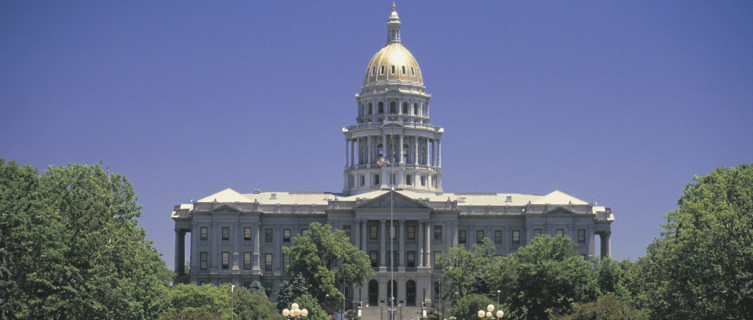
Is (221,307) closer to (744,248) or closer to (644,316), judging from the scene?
(644,316)

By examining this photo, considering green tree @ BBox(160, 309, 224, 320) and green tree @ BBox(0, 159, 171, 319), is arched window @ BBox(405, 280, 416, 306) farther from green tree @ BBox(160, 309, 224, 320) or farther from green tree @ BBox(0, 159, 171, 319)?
green tree @ BBox(0, 159, 171, 319)

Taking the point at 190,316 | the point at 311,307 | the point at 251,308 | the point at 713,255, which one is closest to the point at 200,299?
the point at 251,308

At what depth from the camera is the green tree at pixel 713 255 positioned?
9625cm

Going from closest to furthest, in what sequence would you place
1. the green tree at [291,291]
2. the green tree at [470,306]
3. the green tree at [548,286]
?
1. the green tree at [548,286]
2. the green tree at [470,306]
3. the green tree at [291,291]

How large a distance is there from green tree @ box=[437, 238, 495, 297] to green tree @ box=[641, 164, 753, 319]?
6686cm

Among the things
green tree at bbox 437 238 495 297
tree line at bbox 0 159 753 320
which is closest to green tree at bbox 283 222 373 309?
green tree at bbox 437 238 495 297

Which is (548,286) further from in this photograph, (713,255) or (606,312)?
(713,255)

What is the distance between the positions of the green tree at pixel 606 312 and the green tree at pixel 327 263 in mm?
54444

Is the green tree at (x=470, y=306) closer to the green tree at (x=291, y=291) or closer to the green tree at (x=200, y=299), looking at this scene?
the green tree at (x=291, y=291)

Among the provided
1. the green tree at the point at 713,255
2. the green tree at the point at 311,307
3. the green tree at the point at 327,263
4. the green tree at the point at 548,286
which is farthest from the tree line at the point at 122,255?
the green tree at the point at 327,263

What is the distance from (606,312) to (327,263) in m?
64.2

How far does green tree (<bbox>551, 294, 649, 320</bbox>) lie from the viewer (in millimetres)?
117188

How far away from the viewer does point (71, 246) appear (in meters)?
98.6

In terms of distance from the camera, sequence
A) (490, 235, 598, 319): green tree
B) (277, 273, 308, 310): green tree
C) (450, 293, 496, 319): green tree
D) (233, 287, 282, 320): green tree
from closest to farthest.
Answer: (490, 235, 598, 319): green tree < (233, 287, 282, 320): green tree < (450, 293, 496, 319): green tree < (277, 273, 308, 310): green tree
